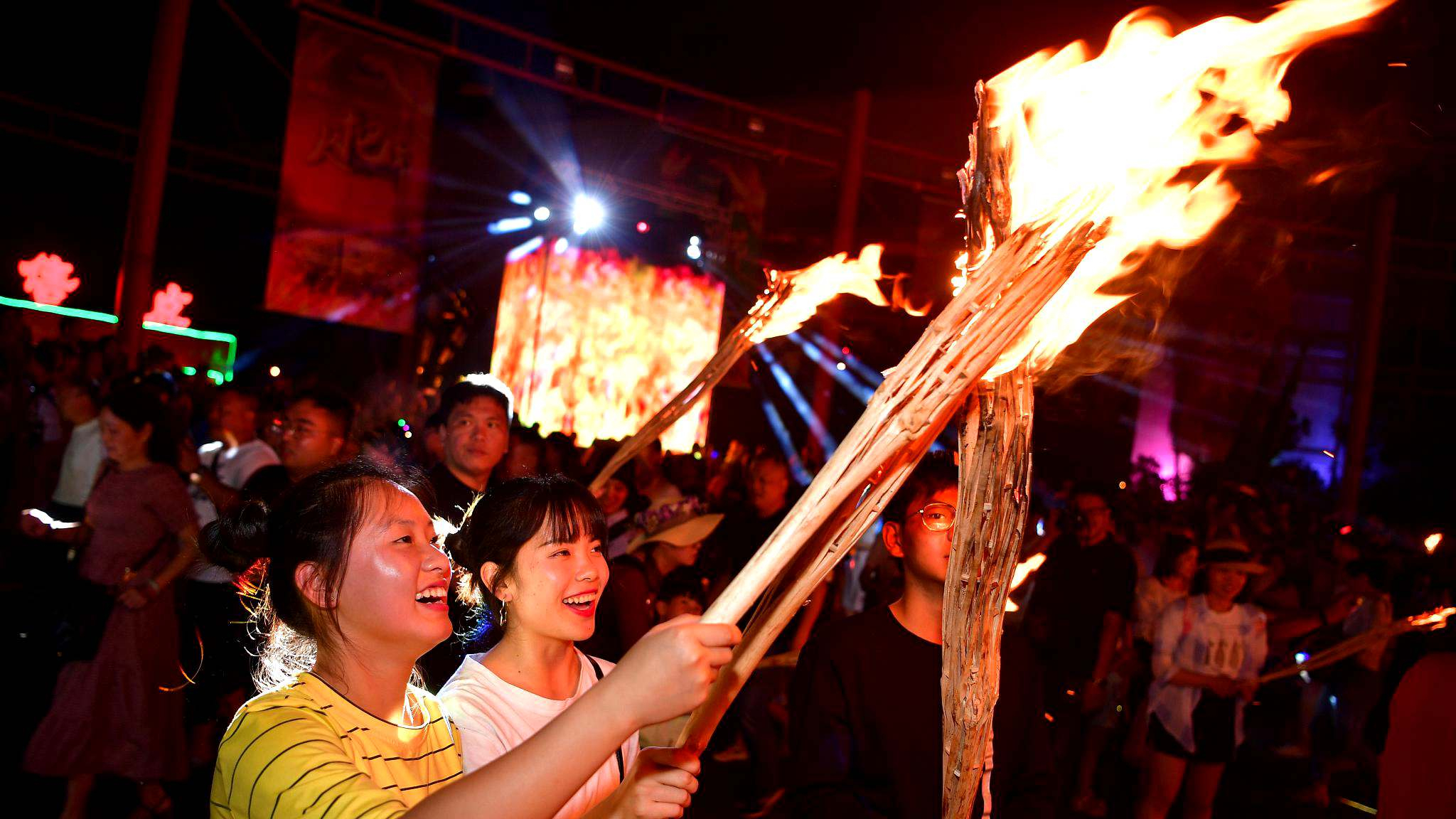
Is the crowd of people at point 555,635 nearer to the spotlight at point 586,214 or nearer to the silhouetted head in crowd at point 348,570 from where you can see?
the silhouetted head in crowd at point 348,570

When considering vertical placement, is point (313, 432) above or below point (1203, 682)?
above

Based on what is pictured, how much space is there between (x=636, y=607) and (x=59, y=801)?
2.80 meters

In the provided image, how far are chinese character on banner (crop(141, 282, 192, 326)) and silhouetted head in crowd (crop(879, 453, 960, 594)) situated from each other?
16.1 metres

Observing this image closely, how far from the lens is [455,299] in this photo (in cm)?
1503

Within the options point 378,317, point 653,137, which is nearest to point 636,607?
point 378,317

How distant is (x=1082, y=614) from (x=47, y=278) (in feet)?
48.6

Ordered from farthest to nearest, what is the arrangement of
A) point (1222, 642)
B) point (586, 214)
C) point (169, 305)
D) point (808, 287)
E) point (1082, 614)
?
point (169, 305)
point (586, 214)
point (1082, 614)
point (1222, 642)
point (808, 287)

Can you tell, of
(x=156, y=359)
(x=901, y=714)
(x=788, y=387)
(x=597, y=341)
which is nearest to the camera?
(x=901, y=714)

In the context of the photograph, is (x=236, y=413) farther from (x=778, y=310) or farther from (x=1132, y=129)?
(x=1132, y=129)

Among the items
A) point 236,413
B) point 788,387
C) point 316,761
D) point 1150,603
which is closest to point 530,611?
point 316,761

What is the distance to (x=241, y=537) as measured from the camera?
1886 mm

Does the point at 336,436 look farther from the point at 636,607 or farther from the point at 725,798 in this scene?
the point at 725,798

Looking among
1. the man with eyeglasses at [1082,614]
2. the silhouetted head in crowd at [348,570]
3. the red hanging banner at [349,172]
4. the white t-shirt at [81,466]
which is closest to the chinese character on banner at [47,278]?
the red hanging banner at [349,172]

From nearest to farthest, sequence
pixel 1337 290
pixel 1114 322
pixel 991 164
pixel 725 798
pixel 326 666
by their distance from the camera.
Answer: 1. pixel 991 164
2. pixel 326 666
3. pixel 1114 322
4. pixel 725 798
5. pixel 1337 290
